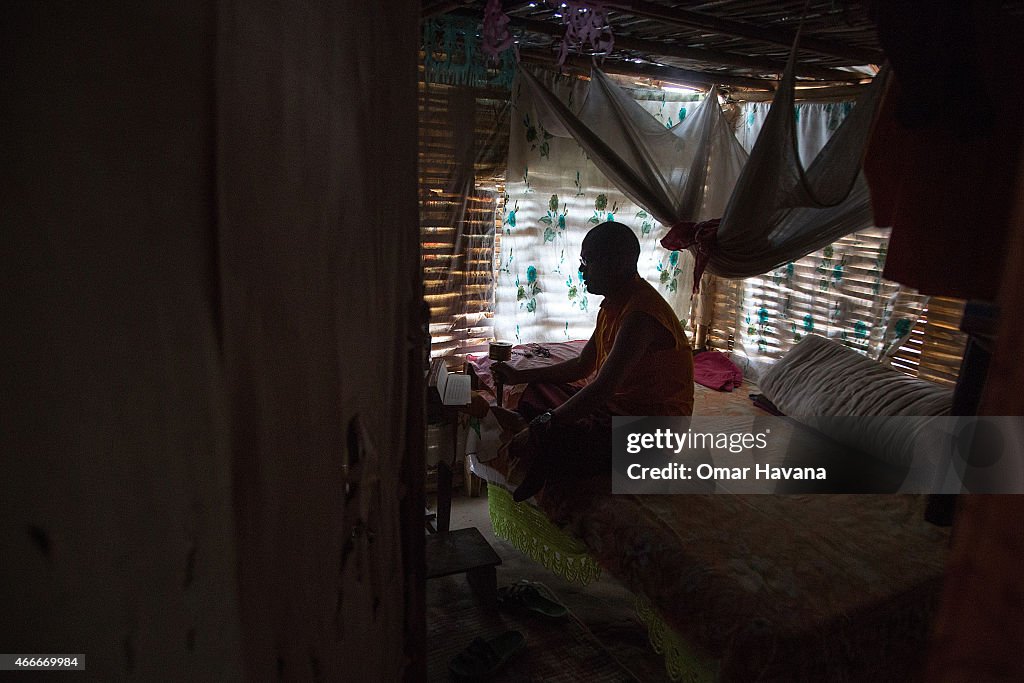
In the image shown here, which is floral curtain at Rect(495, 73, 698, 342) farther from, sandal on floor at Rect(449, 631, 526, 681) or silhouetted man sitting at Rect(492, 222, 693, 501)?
sandal on floor at Rect(449, 631, 526, 681)

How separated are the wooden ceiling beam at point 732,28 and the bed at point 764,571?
1.97 m

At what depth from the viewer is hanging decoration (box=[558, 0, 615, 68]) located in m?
2.58

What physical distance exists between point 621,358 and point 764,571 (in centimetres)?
90

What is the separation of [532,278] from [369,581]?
12.5 ft

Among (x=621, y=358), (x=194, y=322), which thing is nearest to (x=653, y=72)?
(x=621, y=358)

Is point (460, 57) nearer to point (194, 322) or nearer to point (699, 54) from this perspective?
point (699, 54)

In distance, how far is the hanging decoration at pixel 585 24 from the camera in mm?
2585

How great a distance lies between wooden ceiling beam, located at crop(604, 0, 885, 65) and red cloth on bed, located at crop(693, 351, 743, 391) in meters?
1.84

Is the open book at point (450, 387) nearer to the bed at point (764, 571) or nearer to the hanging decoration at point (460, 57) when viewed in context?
the bed at point (764, 571)

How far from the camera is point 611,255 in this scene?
2.61 meters

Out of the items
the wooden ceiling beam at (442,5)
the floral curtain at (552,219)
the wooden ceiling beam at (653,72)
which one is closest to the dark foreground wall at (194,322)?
the wooden ceiling beam at (442,5)

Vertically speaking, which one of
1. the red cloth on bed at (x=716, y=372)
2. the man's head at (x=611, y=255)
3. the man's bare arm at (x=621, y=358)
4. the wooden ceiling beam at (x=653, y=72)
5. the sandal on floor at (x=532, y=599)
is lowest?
the sandal on floor at (x=532, y=599)

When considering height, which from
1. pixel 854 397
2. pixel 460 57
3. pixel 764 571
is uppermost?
pixel 460 57

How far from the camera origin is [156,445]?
9.5 inches
